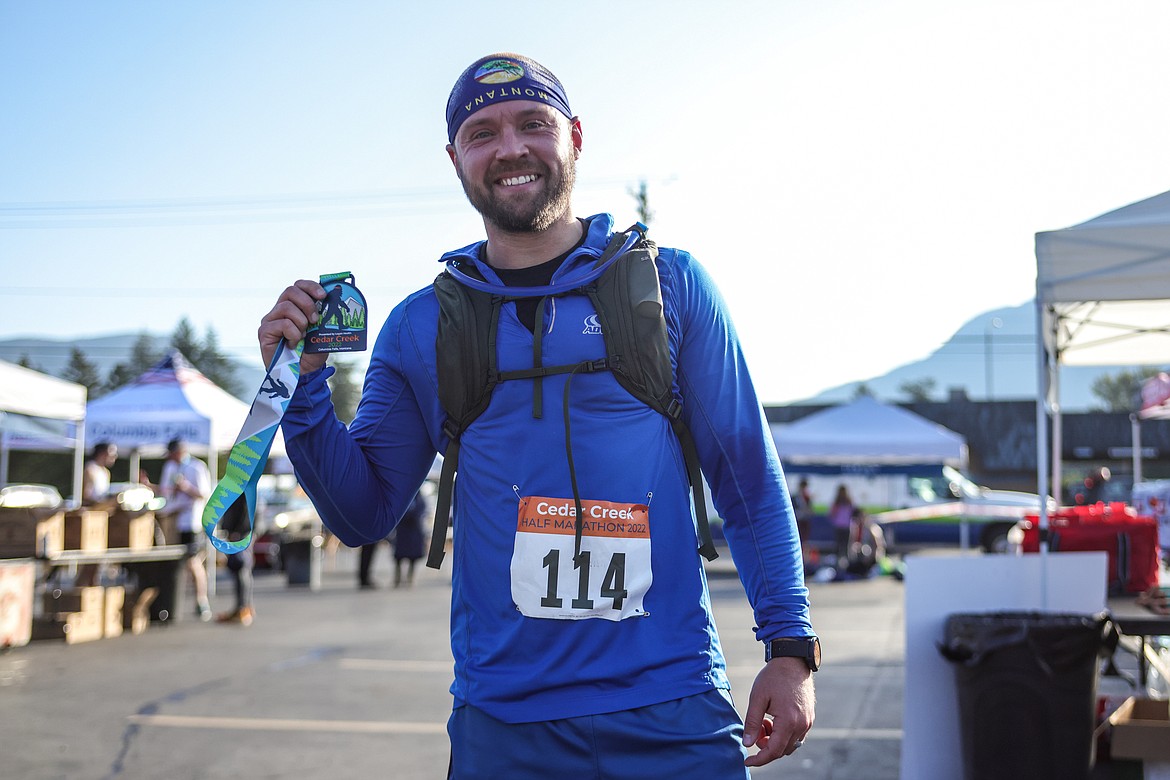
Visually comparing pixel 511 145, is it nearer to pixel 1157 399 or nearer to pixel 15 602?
pixel 15 602

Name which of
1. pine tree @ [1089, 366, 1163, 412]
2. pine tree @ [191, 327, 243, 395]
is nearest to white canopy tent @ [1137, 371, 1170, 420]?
pine tree @ [1089, 366, 1163, 412]

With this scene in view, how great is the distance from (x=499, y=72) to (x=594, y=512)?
981 millimetres

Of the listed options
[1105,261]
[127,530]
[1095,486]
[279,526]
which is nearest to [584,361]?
[1105,261]

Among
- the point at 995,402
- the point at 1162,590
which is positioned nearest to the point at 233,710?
the point at 1162,590

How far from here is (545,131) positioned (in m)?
2.37

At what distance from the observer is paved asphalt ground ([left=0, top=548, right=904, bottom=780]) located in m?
6.07

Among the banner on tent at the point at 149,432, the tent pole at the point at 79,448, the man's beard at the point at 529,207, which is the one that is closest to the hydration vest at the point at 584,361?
the man's beard at the point at 529,207

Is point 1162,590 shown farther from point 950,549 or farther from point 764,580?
point 950,549

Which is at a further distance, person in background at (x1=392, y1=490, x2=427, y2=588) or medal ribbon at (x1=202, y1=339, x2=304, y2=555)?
person in background at (x1=392, y1=490, x2=427, y2=588)

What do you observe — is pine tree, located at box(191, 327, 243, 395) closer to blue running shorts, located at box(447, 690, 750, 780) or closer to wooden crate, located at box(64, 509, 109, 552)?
wooden crate, located at box(64, 509, 109, 552)

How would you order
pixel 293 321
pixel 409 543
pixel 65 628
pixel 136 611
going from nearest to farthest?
pixel 293 321 < pixel 65 628 < pixel 136 611 < pixel 409 543

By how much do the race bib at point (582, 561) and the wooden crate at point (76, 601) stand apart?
1039 cm

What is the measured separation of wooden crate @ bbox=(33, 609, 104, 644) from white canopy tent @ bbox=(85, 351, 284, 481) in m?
3.47

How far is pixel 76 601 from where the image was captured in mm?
11195
